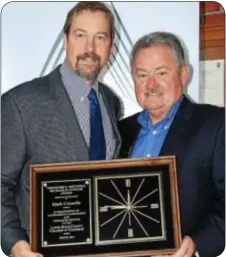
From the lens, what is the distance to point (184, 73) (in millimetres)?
1338

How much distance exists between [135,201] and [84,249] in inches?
7.7

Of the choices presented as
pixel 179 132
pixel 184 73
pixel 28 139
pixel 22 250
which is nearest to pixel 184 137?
pixel 179 132

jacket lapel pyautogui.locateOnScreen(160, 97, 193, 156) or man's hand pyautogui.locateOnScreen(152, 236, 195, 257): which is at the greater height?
jacket lapel pyautogui.locateOnScreen(160, 97, 193, 156)

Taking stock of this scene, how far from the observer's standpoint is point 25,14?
1.38 m

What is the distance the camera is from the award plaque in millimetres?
1259

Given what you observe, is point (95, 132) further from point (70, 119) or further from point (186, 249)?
point (186, 249)

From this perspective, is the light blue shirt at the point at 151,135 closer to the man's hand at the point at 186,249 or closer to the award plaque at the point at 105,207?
the award plaque at the point at 105,207

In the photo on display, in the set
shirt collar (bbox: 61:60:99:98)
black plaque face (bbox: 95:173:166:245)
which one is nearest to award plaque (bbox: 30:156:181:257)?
black plaque face (bbox: 95:173:166:245)

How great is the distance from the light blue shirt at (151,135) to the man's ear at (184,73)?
0.05 m

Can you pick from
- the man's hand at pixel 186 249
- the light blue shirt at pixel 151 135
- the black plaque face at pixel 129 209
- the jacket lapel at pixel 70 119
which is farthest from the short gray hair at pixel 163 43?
the man's hand at pixel 186 249

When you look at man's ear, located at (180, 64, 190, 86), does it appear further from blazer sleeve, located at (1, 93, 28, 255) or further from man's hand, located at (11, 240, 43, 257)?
man's hand, located at (11, 240, 43, 257)

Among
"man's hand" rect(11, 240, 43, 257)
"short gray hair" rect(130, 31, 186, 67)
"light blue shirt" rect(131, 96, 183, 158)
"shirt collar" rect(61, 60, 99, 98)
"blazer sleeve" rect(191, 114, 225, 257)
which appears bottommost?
"man's hand" rect(11, 240, 43, 257)

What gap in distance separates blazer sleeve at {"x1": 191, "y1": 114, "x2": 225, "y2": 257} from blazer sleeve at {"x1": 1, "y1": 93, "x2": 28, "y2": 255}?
52 centimetres

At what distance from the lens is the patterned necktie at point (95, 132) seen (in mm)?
1338
